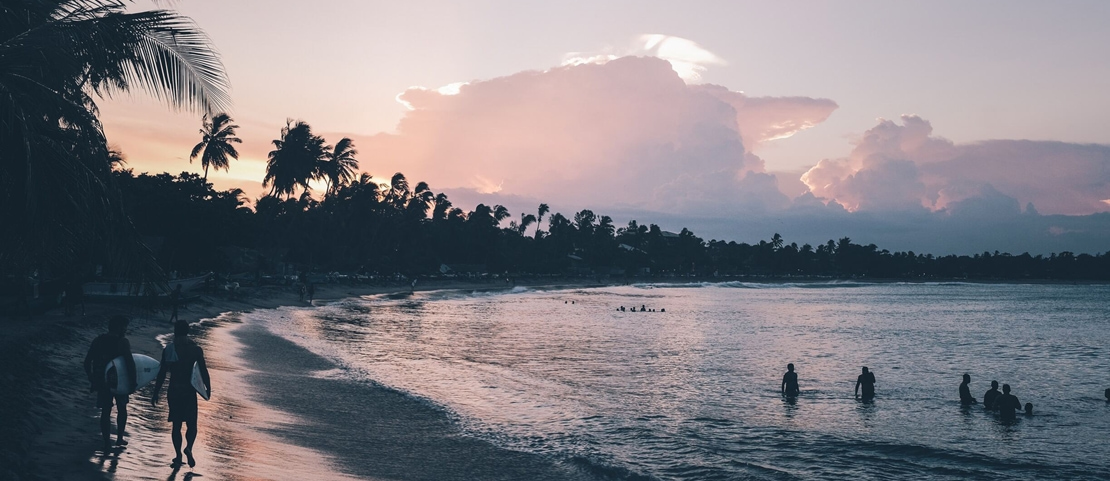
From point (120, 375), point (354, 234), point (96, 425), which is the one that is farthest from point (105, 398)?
point (354, 234)

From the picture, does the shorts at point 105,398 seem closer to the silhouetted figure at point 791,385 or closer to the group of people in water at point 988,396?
the group of people in water at point 988,396

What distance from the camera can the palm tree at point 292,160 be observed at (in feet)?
245

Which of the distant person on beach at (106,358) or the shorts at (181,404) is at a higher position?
the distant person on beach at (106,358)

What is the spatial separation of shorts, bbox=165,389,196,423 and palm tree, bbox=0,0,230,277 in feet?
5.87

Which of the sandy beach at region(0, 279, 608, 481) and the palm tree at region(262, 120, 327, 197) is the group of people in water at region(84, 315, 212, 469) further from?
the palm tree at region(262, 120, 327, 197)

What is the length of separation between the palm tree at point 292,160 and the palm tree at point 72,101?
70.1 m

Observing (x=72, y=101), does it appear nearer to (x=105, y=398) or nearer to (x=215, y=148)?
(x=105, y=398)

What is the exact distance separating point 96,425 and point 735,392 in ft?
54.7

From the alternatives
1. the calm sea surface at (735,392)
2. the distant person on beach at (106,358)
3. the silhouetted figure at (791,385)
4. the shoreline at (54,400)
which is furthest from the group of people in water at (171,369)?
the silhouetted figure at (791,385)

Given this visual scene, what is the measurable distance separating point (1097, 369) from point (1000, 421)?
54.6ft

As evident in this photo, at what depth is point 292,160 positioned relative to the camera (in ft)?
245

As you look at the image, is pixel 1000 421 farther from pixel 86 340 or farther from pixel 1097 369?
pixel 86 340

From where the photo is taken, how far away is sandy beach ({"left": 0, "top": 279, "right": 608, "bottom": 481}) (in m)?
8.45

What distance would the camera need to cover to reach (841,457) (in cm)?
1384
